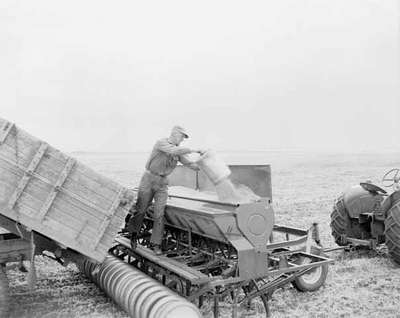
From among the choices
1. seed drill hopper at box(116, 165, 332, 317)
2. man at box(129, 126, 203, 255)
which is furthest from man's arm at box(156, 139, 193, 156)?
seed drill hopper at box(116, 165, 332, 317)

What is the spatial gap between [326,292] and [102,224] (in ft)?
10.5

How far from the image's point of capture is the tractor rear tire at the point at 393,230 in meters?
7.00

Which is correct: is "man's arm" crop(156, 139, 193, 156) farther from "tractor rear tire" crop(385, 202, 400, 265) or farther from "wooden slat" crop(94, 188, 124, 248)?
"tractor rear tire" crop(385, 202, 400, 265)

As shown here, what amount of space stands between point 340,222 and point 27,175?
5.43 m

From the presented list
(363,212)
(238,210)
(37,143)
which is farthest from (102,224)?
(363,212)

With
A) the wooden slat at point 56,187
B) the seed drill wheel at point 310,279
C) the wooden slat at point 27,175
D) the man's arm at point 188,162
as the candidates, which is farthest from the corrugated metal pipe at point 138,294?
the seed drill wheel at point 310,279

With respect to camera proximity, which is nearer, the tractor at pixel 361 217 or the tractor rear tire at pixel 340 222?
the tractor at pixel 361 217

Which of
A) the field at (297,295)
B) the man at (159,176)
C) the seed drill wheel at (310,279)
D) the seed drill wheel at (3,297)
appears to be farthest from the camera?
the seed drill wheel at (310,279)

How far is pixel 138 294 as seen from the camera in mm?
5441

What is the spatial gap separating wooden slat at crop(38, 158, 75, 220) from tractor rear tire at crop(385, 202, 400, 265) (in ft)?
14.5

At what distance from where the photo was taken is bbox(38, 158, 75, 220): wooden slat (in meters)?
5.07

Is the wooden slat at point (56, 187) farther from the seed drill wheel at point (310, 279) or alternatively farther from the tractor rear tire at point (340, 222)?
the tractor rear tire at point (340, 222)

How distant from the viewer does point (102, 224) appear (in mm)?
5203

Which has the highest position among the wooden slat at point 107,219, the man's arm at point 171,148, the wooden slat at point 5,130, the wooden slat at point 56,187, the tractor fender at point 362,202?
the wooden slat at point 5,130
